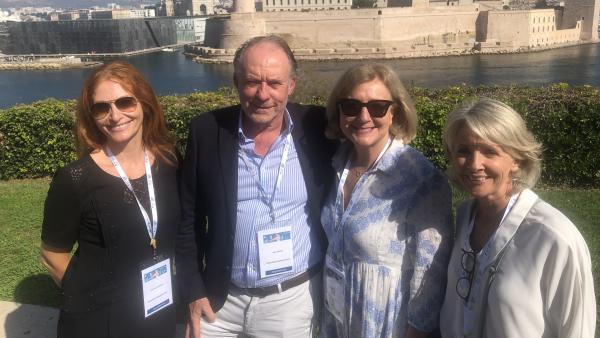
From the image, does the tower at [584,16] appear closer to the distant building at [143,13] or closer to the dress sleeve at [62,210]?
the dress sleeve at [62,210]

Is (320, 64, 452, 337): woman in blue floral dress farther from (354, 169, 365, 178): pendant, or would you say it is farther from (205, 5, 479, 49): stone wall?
(205, 5, 479, 49): stone wall

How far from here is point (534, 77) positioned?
2480 centimetres

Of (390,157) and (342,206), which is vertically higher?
(390,157)

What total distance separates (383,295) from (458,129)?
1.51 feet

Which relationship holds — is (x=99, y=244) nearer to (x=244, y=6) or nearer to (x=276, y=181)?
(x=276, y=181)

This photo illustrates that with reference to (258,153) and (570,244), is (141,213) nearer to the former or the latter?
(258,153)

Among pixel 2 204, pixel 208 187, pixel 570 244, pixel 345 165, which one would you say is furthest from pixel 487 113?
pixel 2 204

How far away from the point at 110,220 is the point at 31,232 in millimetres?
2455

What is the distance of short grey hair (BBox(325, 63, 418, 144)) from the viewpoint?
1.36 m

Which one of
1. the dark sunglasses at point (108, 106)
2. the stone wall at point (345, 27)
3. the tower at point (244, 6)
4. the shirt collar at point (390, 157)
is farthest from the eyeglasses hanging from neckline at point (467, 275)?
the tower at point (244, 6)

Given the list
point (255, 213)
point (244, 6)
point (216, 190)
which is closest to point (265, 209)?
point (255, 213)

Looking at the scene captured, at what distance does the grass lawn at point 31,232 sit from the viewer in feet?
8.87

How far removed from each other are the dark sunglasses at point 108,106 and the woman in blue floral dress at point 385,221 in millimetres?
575

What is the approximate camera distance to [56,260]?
1460mm
